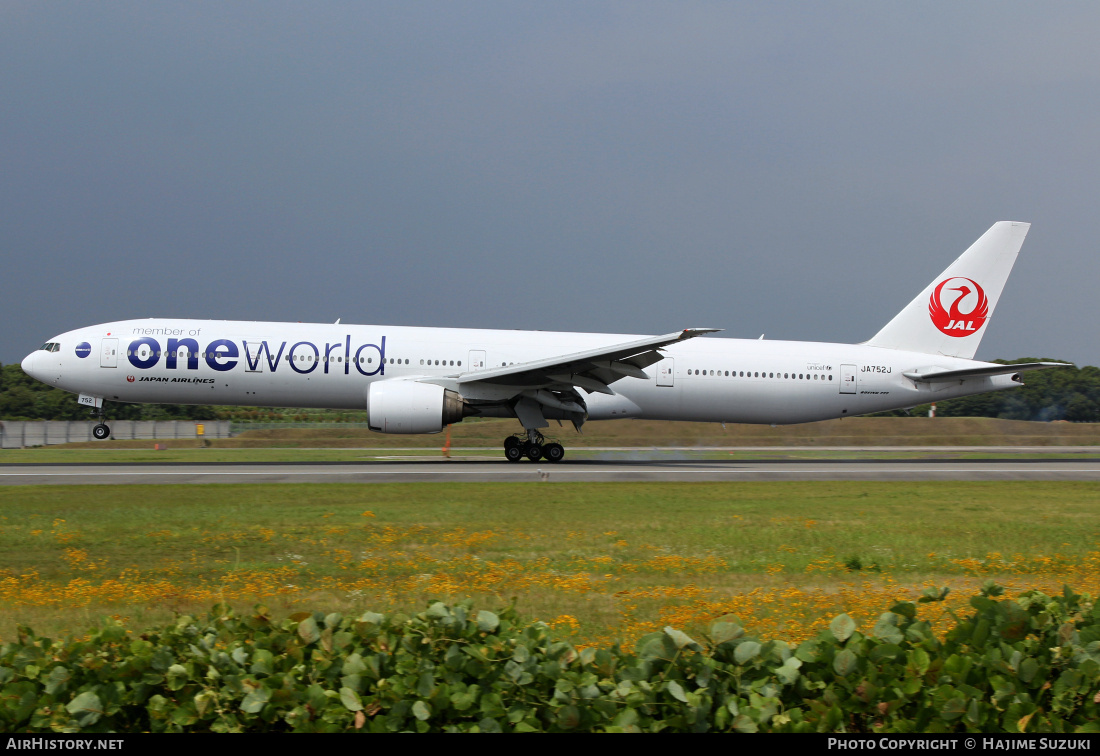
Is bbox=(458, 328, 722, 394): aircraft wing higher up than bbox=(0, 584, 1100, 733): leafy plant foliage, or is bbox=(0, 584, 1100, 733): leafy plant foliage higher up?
bbox=(458, 328, 722, 394): aircraft wing

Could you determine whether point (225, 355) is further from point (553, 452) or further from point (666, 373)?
point (666, 373)

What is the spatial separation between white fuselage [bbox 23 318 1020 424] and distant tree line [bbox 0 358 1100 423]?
18.5 metres

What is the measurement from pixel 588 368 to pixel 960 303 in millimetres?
14558

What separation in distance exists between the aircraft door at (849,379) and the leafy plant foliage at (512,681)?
24.9 meters

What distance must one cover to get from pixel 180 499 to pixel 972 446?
128 ft

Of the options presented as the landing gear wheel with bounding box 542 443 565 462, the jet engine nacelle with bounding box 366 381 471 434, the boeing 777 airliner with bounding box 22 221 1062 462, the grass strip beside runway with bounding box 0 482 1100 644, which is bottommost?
the grass strip beside runway with bounding box 0 482 1100 644

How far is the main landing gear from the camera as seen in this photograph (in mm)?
25125

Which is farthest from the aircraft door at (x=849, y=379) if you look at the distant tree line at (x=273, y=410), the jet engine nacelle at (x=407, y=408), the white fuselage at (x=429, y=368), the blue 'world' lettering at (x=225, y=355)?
the distant tree line at (x=273, y=410)

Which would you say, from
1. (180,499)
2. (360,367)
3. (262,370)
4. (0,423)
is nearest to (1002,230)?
(360,367)

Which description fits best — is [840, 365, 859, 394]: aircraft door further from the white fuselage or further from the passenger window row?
the passenger window row

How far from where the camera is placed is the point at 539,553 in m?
10.1

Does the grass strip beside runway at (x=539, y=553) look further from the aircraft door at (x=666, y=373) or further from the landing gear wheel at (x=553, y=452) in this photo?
the aircraft door at (x=666, y=373)

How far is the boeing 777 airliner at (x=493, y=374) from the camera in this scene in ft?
78.1

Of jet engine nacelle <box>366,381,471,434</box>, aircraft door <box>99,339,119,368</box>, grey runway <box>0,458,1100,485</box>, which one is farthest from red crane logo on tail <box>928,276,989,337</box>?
aircraft door <box>99,339,119,368</box>
